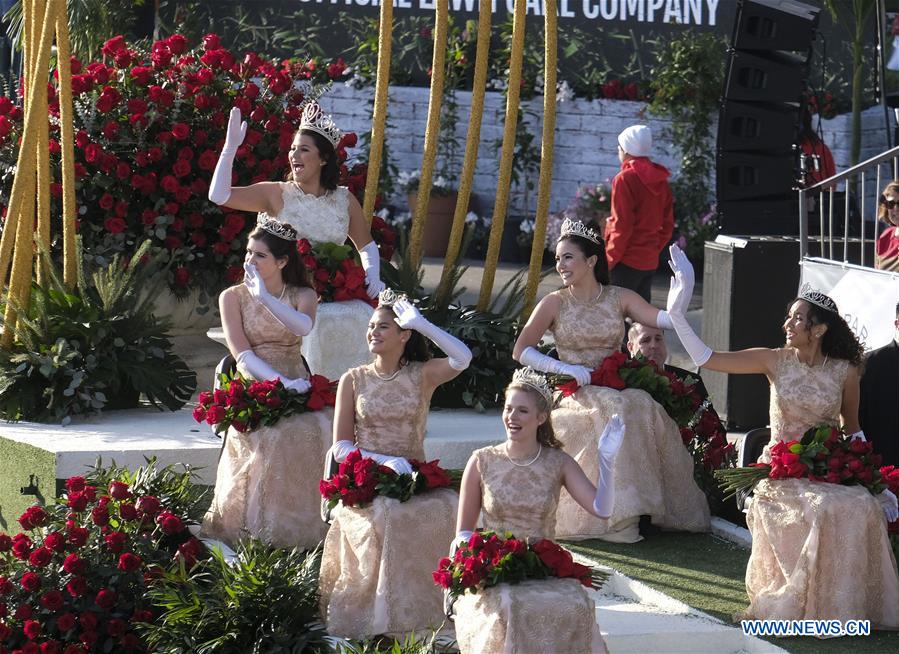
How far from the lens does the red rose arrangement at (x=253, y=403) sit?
6641 millimetres

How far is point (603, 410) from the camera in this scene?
6957 mm

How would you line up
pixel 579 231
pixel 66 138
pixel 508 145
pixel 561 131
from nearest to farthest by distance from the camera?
1. pixel 579 231
2. pixel 66 138
3. pixel 508 145
4. pixel 561 131

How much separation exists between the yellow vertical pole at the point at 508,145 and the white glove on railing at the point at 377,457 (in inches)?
110

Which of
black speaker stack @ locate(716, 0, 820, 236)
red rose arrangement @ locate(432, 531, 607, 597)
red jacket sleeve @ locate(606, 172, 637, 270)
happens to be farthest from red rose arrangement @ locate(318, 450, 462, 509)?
Answer: black speaker stack @ locate(716, 0, 820, 236)

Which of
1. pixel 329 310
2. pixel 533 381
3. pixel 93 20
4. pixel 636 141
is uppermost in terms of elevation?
pixel 93 20

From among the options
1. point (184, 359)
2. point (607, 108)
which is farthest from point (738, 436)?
point (607, 108)

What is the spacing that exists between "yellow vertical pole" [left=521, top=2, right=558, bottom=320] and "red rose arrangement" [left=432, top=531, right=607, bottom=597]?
3648 millimetres

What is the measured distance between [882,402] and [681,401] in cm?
87

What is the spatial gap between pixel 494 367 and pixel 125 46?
3041 millimetres

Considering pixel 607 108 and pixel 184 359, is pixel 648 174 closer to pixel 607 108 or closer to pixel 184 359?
pixel 184 359

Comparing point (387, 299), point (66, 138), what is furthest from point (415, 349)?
point (66, 138)

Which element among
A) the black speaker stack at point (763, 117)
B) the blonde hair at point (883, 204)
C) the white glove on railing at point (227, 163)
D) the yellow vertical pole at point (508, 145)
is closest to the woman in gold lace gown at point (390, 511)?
the white glove on railing at point (227, 163)

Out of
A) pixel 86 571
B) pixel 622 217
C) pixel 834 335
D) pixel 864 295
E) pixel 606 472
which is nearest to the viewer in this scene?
pixel 606 472

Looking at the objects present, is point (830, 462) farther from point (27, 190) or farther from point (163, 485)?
point (27, 190)
